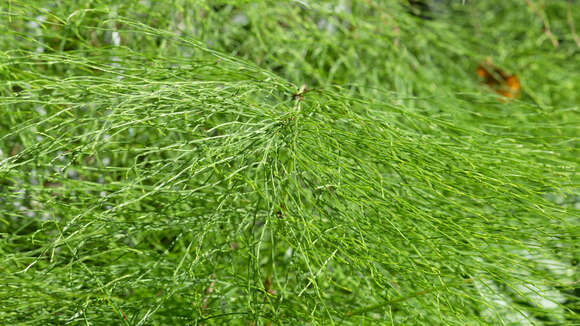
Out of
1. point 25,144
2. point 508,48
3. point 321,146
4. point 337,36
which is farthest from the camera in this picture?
point 508,48

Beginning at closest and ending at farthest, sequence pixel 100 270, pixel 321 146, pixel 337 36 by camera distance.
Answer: pixel 321 146 < pixel 100 270 < pixel 337 36

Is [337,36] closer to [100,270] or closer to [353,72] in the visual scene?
[353,72]

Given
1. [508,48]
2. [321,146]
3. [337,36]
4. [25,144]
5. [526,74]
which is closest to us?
[321,146]

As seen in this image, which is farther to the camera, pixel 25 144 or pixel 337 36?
pixel 337 36

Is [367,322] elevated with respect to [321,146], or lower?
lower

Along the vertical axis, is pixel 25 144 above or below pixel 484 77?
below

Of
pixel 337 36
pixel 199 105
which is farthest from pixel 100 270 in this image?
pixel 337 36

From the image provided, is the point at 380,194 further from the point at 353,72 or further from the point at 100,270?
the point at 353,72

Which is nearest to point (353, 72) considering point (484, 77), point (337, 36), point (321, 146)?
point (337, 36)

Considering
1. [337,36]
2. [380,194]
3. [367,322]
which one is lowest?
[367,322]
